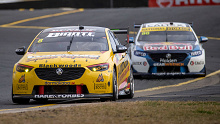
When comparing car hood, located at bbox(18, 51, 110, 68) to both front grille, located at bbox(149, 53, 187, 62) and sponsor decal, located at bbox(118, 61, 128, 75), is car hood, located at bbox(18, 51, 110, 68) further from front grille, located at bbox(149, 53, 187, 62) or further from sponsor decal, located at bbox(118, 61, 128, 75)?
front grille, located at bbox(149, 53, 187, 62)

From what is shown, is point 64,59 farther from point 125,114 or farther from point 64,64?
point 125,114

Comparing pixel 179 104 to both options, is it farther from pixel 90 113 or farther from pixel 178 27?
pixel 178 27

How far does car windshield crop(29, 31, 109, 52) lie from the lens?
1124cm

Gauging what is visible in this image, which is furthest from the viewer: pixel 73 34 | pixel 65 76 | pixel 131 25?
pixel 131 25

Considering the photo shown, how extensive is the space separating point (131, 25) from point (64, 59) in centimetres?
1910

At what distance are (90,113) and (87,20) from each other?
23236 mm

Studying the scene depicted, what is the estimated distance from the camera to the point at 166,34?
17.5 metres

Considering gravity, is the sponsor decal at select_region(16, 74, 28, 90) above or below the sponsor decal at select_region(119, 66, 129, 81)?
above

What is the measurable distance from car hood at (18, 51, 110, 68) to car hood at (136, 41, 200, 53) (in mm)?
5509

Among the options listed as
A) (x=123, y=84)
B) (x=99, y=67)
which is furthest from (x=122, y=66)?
(x=99, y=67)

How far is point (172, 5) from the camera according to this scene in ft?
124

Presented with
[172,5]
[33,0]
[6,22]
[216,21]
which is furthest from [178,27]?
[33,0]

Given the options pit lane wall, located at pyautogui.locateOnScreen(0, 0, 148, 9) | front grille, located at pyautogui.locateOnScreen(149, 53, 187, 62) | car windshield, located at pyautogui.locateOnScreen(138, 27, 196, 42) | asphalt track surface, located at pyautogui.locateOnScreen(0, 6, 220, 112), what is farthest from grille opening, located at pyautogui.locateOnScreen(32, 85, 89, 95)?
pit lane wall, located at pyautogui.locateOnScreen(0, 0, 148, 9)

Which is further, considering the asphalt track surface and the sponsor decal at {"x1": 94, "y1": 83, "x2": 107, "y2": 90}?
the asphalt track surface
